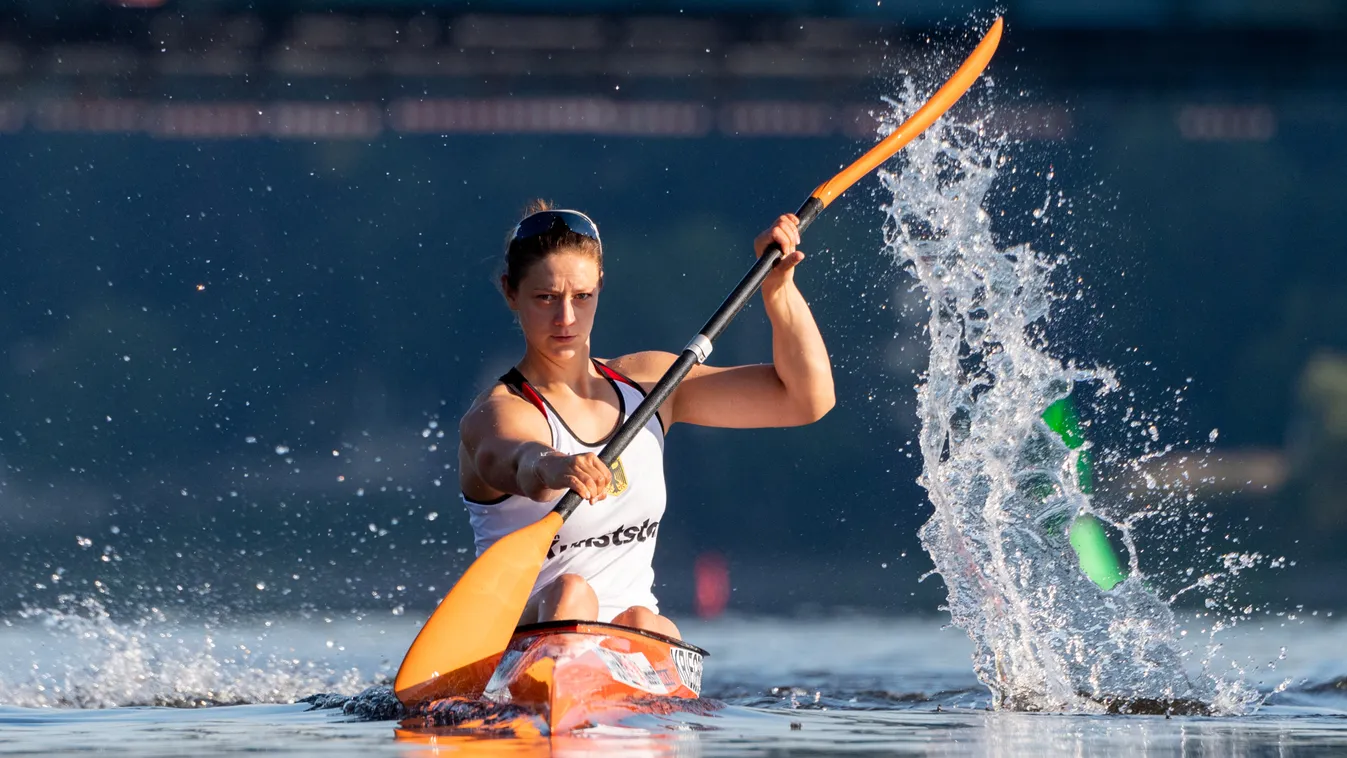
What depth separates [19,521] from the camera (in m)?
11.8

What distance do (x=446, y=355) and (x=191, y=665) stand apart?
816 cm

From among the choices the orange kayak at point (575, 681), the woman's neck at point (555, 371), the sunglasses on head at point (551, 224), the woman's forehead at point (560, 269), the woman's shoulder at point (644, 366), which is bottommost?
A: the orange kayak at point (575, 681)

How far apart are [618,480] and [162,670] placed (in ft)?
7.85

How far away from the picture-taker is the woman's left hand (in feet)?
11.4

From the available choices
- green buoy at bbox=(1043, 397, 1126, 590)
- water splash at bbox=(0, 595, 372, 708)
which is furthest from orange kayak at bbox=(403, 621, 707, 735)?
green buoy at bbox=(1043, 397, 1126, 590)

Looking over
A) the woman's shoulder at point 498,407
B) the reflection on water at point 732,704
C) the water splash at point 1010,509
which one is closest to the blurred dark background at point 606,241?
the reflection on water at point 732,704

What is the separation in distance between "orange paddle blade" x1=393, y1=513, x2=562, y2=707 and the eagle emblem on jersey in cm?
16

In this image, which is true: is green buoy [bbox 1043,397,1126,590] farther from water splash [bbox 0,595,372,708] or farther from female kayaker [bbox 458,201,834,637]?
water splash [bbox 0,595,372,708]

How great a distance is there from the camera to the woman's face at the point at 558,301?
3.35 metres

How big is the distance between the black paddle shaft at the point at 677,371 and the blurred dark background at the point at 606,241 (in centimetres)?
773

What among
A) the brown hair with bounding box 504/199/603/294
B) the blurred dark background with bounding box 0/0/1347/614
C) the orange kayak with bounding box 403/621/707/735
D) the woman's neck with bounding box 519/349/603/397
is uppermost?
the blurred dark background with bounding box 0/0/1347/614

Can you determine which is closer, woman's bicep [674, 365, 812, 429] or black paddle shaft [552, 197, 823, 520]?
black paddle shaft [552, 197, 823, 520]

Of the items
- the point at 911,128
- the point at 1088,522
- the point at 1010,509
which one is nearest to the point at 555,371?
the point at 911,128

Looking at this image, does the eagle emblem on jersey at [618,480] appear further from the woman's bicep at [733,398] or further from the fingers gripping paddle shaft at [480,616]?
the woman's bicep at [733,398]
